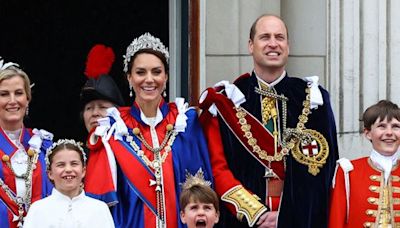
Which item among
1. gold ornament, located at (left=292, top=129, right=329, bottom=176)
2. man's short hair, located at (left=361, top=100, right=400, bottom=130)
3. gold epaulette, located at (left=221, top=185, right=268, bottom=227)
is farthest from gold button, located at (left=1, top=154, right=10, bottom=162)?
man's short hair, located at (left=361, top=100, right=400, bottom=130)

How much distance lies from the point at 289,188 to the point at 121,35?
420 cm

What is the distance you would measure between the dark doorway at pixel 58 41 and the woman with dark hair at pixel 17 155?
3.75 m

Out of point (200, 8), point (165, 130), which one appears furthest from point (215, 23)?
point (165, 130)

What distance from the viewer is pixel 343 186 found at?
6453mm

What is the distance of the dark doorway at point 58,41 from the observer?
10.5 meters

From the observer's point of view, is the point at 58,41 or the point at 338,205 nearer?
the point at 338,205

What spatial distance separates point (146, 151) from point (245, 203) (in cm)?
57

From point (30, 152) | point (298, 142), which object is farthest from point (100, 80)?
point (298, 142)

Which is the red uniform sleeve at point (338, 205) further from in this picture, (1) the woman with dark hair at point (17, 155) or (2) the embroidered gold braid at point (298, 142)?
(1) the woman with dark hair at point (17, 155)

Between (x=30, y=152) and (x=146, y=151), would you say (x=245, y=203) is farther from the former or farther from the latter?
(x=30, y=152)

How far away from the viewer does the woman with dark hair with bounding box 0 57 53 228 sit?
650cm

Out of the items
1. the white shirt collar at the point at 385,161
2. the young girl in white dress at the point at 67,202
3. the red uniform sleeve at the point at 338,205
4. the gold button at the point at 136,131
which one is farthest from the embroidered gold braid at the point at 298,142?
the young girl in white dress at the point at 67,202

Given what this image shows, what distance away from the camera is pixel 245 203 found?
6.45m

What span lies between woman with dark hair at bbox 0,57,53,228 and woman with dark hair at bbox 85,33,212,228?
284 mm
